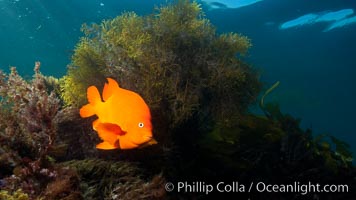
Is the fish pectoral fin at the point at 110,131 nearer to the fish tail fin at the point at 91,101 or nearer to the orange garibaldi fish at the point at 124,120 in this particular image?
the orange garibaldi fish at the point at 124,120

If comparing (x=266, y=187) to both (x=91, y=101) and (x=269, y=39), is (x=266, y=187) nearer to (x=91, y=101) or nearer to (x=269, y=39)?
(x=91, y=101)

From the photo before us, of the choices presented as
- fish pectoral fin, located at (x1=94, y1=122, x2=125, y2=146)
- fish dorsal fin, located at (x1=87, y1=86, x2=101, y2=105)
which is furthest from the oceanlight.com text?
fish dorsal fin, located at (x1=87, y1=86, x2=101, y2=105)

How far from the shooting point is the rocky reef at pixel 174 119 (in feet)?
12.4

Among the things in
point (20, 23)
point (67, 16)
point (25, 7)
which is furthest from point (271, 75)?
point (20, 23)

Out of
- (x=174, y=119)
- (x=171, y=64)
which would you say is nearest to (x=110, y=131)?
(x=174, y=119)

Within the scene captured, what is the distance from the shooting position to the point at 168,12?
5559 millimetres

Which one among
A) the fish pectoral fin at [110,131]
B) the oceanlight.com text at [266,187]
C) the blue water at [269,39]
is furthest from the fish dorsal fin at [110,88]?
the blue water at [269,39]

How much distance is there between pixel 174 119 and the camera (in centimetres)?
482

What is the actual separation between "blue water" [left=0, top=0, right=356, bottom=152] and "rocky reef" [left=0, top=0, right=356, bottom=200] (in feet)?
44.2

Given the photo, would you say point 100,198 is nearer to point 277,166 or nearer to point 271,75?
point 277,166

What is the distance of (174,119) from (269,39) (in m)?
20.5

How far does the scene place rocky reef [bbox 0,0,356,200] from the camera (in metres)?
3.79

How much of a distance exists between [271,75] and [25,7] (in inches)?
957

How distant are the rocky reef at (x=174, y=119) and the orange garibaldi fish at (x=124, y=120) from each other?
4.01ft
